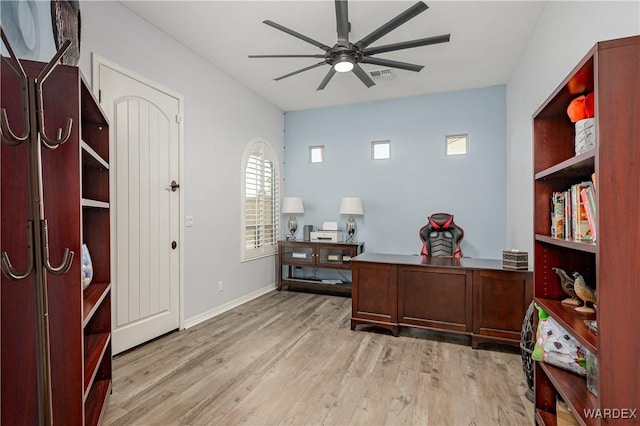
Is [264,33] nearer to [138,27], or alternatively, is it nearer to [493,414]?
[138,27]

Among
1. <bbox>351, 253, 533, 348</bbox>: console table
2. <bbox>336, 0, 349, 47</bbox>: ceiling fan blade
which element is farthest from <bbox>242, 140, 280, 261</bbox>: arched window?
<bbox>336, 0, 349, 47</bbox>: ceiling fan blade

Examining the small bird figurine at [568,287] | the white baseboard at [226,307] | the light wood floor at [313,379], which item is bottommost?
the light wood floor at [313,379]

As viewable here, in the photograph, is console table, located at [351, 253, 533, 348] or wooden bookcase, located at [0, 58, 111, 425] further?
console table, located at [351, 253, 533, 348]

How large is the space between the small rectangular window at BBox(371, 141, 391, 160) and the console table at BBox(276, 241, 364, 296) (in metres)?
1.39

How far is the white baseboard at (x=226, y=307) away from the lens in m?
3.50

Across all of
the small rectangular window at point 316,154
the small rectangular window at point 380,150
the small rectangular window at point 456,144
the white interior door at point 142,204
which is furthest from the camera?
the small rectangular window at point 316,154

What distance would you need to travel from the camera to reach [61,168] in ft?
4.22

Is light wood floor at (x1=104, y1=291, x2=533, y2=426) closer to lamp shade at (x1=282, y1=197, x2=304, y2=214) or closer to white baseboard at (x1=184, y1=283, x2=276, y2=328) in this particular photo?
white baseboard at (x1=184, y1=283, x2=276, y2=328)

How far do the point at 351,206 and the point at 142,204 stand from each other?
110 inches

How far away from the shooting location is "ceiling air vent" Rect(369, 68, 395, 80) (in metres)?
3.93

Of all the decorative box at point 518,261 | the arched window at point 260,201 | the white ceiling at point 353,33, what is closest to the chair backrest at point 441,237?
the decorative box at point 518,261

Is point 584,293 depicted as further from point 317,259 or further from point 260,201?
point 260,201

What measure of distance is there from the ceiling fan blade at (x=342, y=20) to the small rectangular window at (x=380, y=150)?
8.89ft

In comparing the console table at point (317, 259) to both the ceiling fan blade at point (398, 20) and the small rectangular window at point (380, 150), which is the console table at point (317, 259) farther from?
the ceiling fan blade at point (398, 20)
